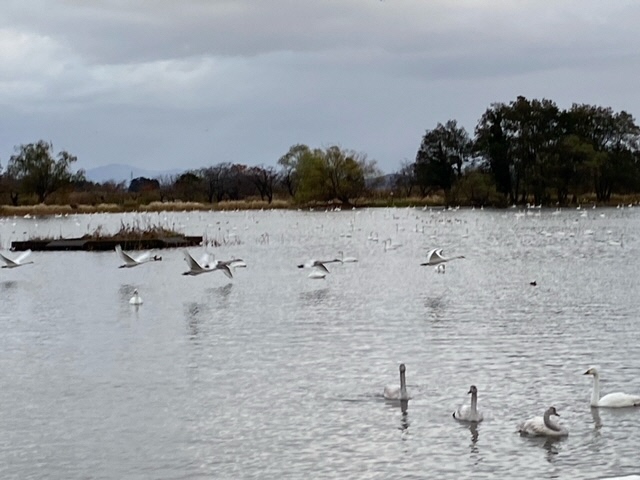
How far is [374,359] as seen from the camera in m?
15.5

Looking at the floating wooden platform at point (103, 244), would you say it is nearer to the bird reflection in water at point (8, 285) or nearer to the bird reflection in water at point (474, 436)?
the bird reflection in water at point (8, 285)

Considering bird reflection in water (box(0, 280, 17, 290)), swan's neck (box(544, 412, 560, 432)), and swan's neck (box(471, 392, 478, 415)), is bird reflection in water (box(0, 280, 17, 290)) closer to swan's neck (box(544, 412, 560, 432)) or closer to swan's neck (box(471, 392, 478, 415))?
swan's neck (box(471, 392, 478, 415))

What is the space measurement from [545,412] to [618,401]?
1292 mm

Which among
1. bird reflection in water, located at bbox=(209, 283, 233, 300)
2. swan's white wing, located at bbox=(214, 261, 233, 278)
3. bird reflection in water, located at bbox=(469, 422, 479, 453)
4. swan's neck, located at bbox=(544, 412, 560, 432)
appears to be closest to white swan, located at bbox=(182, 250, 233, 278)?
swan's white wing, located at bbox=(214, 261, 233, 278)

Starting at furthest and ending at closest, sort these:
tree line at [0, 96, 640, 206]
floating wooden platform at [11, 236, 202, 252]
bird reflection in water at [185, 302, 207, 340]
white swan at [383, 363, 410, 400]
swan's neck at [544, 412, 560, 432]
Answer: tree line at [0, 96, 640, 206] → floating wooden platform at [11, 236, 202, 252] → bird reflection in water at [185, 302, 207, 340] → white swan at [383, 363, 410, 400] → swan's neck at [544, 412, 560, 432]

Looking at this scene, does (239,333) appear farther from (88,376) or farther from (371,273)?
(371,273)

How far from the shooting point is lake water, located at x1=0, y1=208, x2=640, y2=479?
10.6m

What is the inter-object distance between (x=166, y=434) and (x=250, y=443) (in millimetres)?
975

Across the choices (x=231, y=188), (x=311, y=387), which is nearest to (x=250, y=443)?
(x=311, y=387)

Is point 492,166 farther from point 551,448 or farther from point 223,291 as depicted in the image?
point 551,448

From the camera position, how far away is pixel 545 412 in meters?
11.1

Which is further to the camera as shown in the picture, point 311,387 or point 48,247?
point 48,247

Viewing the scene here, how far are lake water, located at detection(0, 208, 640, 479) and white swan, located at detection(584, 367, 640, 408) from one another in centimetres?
12

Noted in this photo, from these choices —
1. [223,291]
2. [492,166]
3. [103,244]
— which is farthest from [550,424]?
[492,166]
